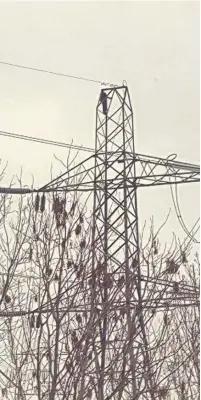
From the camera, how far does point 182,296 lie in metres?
6.37

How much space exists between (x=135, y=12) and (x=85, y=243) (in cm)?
170

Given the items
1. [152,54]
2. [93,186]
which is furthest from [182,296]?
[152,54]

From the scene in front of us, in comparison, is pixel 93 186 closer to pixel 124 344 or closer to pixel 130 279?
pixel 130 279

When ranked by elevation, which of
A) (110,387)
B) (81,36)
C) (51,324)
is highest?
(81,36)

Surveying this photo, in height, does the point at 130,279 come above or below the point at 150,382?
above

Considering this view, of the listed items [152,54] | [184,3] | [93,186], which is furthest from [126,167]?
[184,3]

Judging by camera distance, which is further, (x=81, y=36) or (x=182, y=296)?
(x=182, y=296)

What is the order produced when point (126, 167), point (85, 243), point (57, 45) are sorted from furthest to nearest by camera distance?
1. point (126, 167)
2. point (57, 45)
3. point (85, 243)

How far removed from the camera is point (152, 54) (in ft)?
20.4

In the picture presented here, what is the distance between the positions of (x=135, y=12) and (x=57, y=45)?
1247mm

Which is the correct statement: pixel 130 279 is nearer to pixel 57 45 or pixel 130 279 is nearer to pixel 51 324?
pixel 51 324

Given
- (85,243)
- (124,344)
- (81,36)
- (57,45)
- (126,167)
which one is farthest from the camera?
(126,167)

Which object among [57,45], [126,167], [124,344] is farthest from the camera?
[126,167]

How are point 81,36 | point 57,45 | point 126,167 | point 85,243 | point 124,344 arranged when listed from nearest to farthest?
point 124,344, point 85,243, point 81,36, point 57,45, point 126,167
